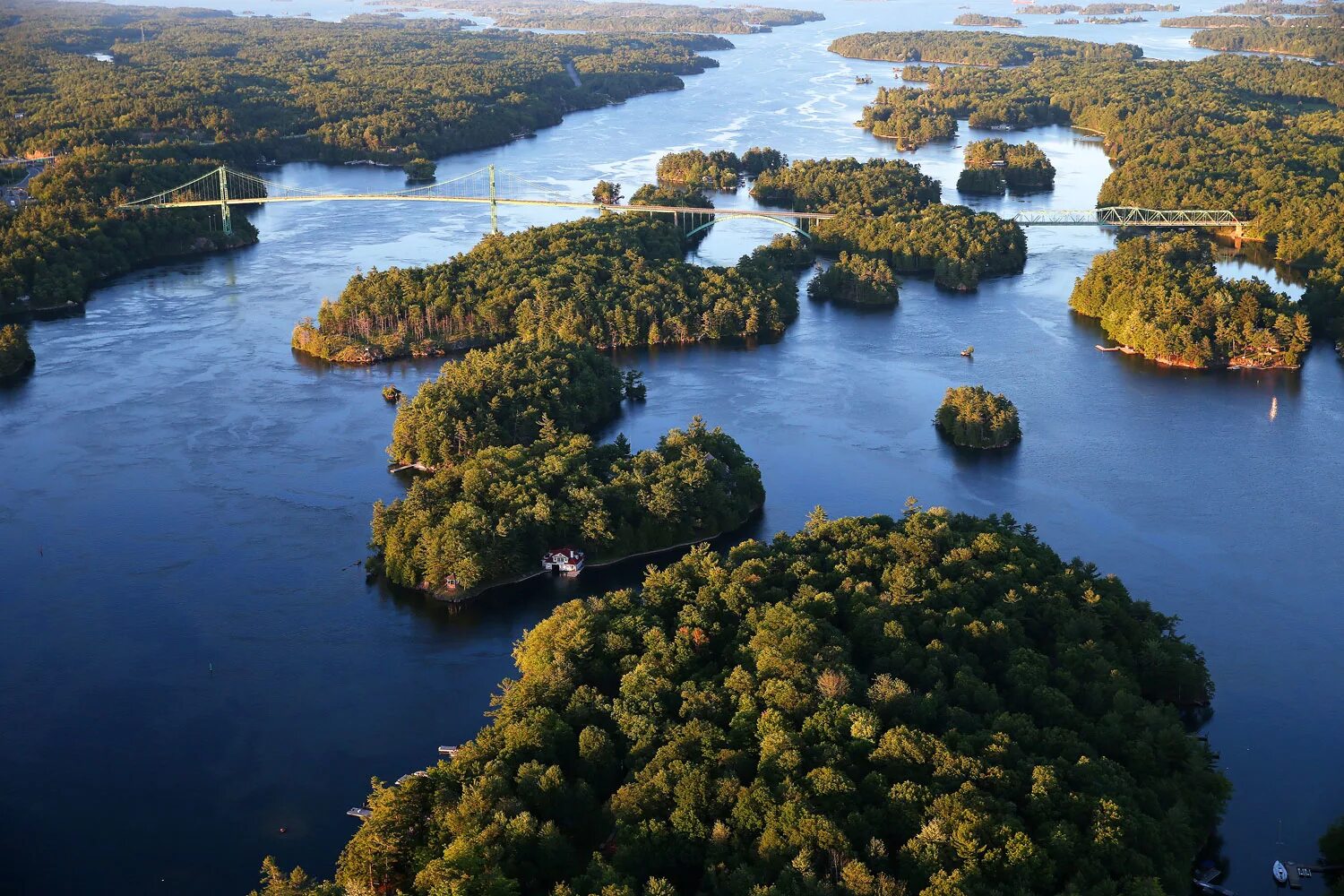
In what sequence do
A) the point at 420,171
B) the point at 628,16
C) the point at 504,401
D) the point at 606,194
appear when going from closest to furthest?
the point at 504,401
the point at 606,194
the point at 420,171
the point at 628,16

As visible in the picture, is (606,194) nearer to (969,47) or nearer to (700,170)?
(700,170)

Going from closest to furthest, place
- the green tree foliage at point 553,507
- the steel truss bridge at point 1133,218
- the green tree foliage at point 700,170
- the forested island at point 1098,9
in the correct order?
the green tree foliage at point 553,507
the steel truss bridge at point 1133,218
the green tree foliage at point 700,170
the forested island at point 1098,9

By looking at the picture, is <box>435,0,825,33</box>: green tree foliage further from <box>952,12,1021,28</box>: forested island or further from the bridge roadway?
the bridge roadway

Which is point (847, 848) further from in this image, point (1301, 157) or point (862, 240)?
point (1301, 157)

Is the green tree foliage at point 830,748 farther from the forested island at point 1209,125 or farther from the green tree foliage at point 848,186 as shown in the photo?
the green tree foliage at point 848,186

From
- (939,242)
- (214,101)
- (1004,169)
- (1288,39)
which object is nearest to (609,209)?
(939,242)

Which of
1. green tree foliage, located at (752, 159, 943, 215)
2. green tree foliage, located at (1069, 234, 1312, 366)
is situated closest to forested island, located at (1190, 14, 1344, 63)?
green tree foliage, located at (752, 159, 943, 215)

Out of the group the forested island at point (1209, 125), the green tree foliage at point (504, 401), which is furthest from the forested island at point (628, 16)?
the green tree foliage at point (504, 401)
